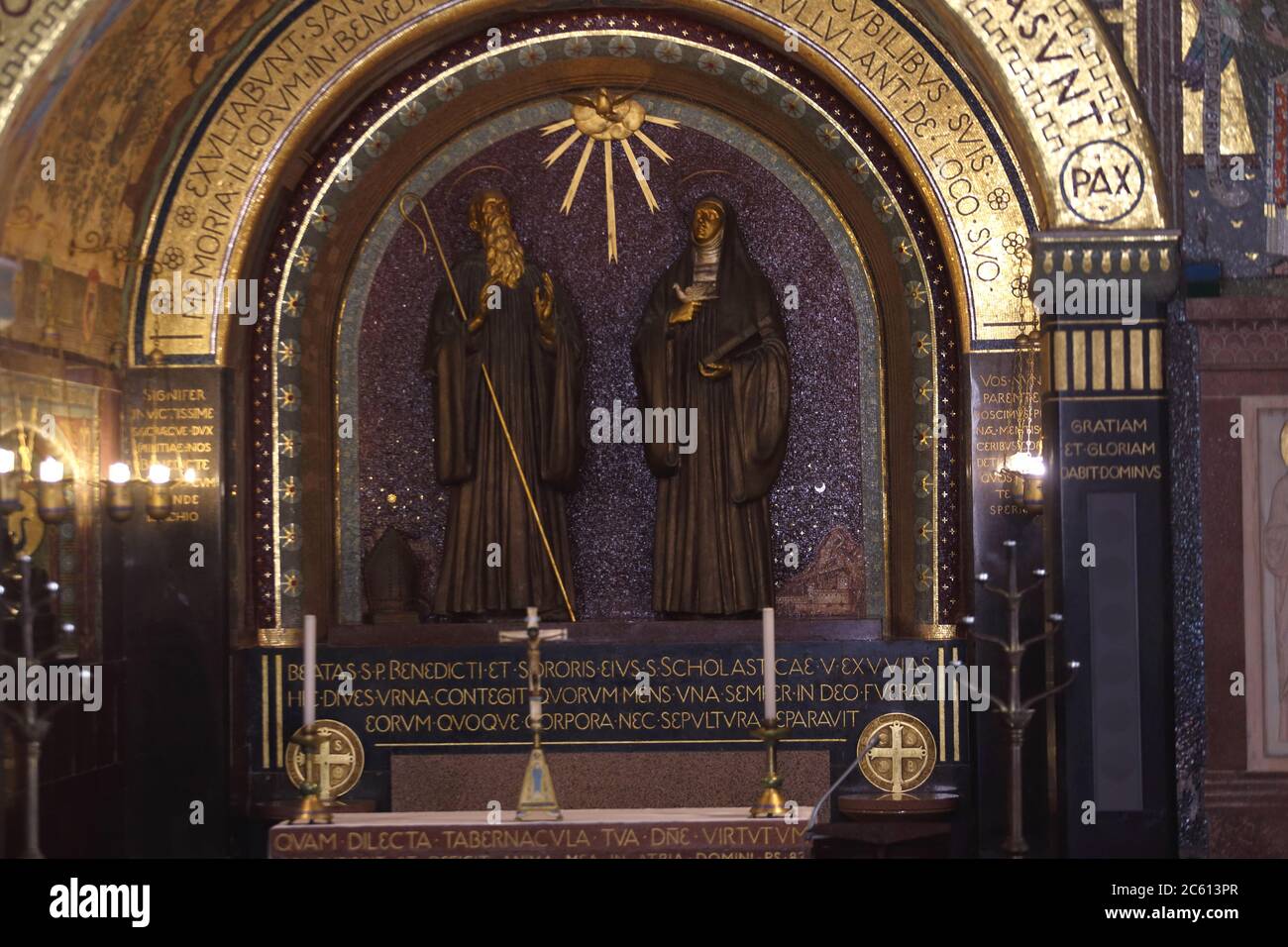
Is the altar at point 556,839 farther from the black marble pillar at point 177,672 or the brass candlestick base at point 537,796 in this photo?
the black marble pillar at point 177,672

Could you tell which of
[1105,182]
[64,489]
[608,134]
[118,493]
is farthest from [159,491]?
[1105,182]

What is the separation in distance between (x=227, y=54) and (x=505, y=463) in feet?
10.5

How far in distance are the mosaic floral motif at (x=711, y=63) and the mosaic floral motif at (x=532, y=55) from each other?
1.04m

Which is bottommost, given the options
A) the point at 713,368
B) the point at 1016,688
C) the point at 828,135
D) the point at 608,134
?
the point at 1016,688

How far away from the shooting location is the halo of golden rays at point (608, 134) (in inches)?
515

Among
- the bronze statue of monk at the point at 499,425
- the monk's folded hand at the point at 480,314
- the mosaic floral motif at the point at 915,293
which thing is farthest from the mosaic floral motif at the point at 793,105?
the monk's folded hand at the point at 480,314

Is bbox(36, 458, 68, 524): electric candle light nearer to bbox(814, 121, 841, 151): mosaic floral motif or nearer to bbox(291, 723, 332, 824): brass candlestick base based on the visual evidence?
bbox(291, 723, 332, 824): brass candlestick base

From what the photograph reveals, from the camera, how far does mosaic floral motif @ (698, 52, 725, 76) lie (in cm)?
1251

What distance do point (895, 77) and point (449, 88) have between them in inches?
115

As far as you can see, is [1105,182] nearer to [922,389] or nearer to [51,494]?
[922,389]

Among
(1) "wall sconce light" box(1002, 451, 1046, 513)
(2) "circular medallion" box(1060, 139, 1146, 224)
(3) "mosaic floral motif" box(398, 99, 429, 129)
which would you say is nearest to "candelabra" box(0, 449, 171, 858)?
(3) "mosaic floral motif" box(398, 99, 429, 129)

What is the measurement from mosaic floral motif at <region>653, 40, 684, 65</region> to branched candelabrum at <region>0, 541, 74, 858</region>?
201 inches

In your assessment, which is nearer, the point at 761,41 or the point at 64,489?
the point at 64,489

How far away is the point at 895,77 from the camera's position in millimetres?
12016
